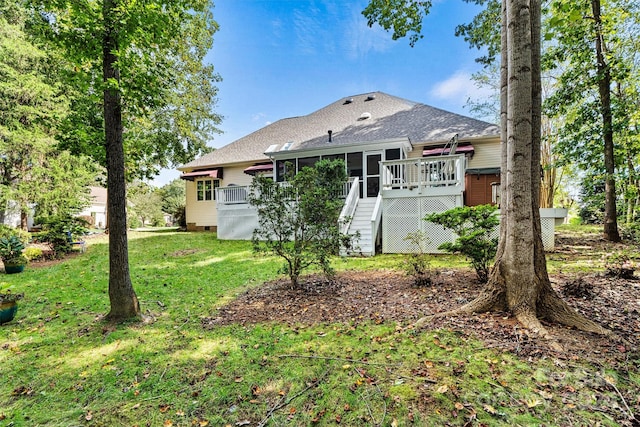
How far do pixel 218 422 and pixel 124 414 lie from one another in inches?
33.2

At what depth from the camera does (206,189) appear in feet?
55.1

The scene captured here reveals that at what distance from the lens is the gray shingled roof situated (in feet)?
40.7

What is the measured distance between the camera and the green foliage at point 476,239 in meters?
4.64

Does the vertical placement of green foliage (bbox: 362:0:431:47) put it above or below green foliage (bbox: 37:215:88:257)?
above

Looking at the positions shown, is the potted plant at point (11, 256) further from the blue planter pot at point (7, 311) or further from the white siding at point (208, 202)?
the white siding at point (208, 202)

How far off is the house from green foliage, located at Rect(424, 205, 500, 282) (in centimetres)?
351

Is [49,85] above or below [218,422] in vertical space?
above

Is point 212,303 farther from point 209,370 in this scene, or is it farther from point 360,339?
point 360,339

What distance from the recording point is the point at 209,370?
Answer: 2.88 m

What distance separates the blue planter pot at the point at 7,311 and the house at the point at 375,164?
7.51m

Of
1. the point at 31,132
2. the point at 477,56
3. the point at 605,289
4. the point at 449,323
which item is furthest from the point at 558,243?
the point at 31,132

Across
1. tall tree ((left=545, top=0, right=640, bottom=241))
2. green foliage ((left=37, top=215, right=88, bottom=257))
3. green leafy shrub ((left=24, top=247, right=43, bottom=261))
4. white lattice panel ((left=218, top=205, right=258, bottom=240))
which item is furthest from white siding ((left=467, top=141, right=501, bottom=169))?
green leafy shrub ((left=24, top=247, right=43, bottom=261))

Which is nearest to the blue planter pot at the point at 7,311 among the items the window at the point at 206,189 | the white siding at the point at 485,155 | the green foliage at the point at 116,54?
the green foliage at the point at 116,54

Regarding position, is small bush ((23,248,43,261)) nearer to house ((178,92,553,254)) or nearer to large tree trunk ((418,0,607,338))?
house ((178,92,553,254))
